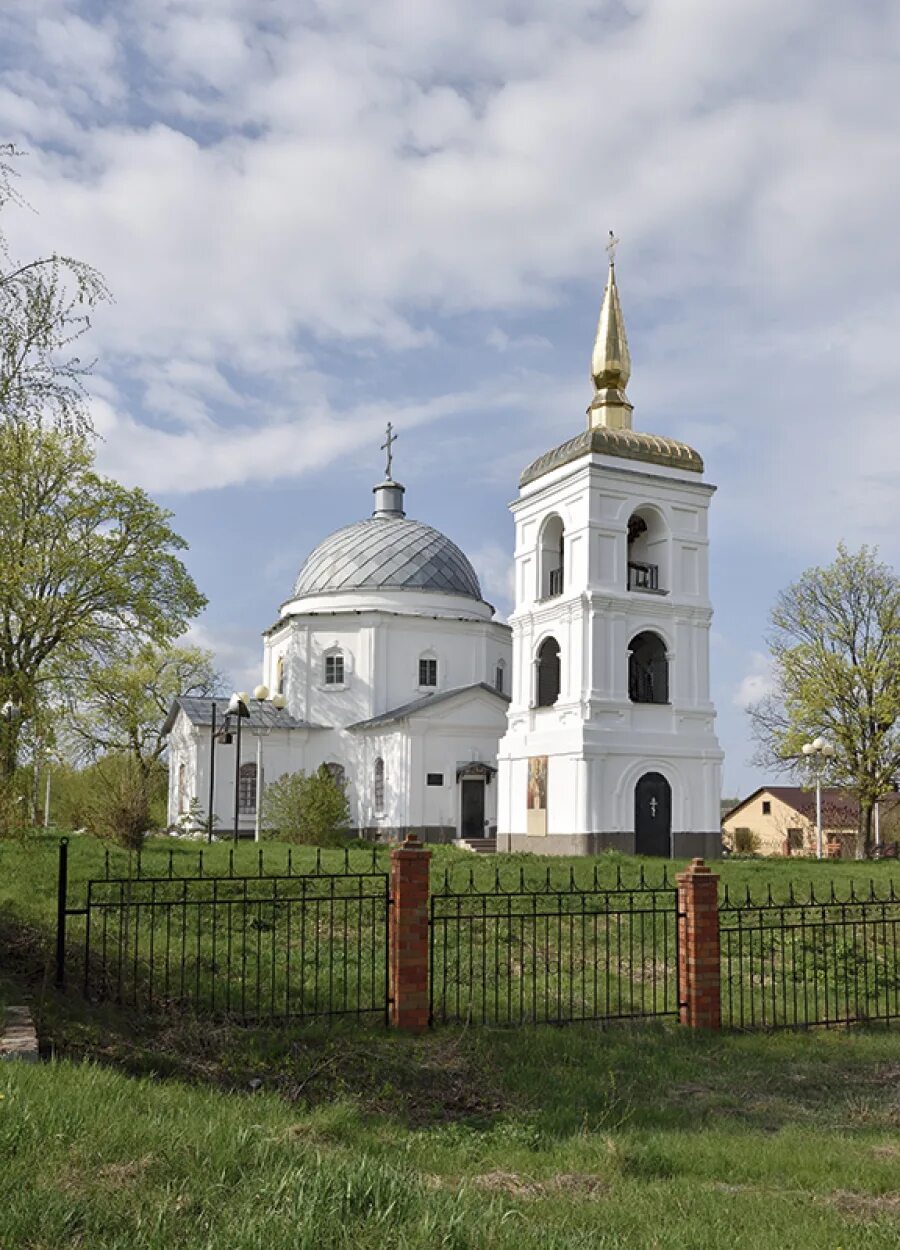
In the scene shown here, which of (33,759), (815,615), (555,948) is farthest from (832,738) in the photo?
(33,759)

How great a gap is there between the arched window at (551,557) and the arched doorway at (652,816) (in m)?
5.37

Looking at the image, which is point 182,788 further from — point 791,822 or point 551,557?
point 791,822

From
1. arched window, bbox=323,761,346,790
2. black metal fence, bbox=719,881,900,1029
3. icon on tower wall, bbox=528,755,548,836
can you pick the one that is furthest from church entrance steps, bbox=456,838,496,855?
black metal fence, bbox=719,881,900,1029

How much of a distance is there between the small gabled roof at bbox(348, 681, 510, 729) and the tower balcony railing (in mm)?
7835

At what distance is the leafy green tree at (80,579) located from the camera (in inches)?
1055

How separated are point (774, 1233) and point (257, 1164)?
2.25 m

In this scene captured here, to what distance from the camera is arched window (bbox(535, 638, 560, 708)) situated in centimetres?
3033

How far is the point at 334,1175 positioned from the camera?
16.3 feet

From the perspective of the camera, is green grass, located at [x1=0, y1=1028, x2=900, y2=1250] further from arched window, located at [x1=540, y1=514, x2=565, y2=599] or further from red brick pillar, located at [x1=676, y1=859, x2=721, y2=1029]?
arched window, located at [x1=540, y1=514, x2=565, y2=599]

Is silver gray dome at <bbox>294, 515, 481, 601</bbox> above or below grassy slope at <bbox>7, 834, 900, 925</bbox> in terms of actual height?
above

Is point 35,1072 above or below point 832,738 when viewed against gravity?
below

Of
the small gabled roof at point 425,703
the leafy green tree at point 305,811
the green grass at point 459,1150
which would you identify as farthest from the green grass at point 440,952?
the small gabled roof at point 425,703

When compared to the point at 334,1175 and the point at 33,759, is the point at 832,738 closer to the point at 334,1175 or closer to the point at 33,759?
the point at 33,759

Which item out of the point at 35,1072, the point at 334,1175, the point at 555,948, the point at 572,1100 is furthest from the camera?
the point at 555,948
